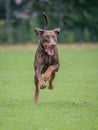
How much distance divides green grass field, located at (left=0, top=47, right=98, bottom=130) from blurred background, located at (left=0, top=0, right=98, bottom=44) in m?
9.12

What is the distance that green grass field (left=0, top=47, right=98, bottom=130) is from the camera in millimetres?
9888

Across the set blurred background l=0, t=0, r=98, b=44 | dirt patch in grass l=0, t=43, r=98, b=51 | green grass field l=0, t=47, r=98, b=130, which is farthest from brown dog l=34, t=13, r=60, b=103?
dirt patch in grass l=0, t=43, r=98, b=51

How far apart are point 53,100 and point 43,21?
20645 mm

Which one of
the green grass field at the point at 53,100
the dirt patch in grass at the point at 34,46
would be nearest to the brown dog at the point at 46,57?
the green grass field at the point at 53,100

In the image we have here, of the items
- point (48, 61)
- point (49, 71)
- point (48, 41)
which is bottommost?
point (49, 71)

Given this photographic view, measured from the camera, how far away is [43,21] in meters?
33.6

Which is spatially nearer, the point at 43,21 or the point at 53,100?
the point at 53,100

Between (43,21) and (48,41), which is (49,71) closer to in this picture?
(48,41)

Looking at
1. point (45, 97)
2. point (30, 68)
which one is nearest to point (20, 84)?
point (45, 97)

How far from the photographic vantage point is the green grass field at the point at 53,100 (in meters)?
9.89

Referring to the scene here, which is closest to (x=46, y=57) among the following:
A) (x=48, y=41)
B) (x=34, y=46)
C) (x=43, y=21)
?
(x=48, y=41)

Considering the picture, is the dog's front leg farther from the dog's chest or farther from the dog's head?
the dog's head

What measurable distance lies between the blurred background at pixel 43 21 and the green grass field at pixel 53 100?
9120 mm

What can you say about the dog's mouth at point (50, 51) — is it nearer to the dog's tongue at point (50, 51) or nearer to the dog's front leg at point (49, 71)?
the dog's tongue at point (50, 51)
